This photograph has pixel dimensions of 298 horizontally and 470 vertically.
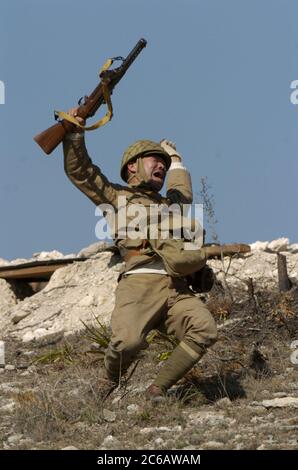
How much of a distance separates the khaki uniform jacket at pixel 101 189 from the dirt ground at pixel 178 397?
3.03 ft

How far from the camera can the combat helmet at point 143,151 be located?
281 inches

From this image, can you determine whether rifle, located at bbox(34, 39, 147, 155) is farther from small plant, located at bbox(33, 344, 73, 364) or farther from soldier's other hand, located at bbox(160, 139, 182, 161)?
small plant, located at bbox(33, 344, 73, 364)

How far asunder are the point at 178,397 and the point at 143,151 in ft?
5.84

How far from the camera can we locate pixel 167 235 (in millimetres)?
6938

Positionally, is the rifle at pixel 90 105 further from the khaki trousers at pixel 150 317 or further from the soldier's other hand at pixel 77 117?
the khaki trousers at pixel 150 317

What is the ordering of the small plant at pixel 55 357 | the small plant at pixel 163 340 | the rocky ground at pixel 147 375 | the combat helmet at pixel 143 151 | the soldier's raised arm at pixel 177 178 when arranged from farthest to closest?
the small plant at pixel 55 357
the small plant at pixel 163 340
the soldier's raised arm at pixel 177 178
the combat helmet at pixel 143 151
the rocky ground at pixel 147 375

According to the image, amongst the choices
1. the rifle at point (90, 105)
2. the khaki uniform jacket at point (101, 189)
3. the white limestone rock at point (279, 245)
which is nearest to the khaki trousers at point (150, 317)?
the khaki uniform jacket at point (101, 189)

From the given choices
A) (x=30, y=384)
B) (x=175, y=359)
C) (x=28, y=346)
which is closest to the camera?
(x=175, y=359)

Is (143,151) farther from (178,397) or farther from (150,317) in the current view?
(178,397)

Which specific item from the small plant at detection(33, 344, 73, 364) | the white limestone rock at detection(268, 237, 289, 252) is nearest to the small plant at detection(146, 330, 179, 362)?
the small plant at detection(33, 344, 73, 364)
